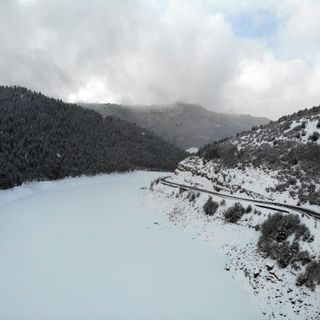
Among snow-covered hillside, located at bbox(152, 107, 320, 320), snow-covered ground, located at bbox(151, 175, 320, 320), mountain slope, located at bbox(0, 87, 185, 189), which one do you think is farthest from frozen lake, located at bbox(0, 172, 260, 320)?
mountain slope, located at bbox(0, 87, 185, 189)

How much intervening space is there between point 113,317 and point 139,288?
3.94 meters

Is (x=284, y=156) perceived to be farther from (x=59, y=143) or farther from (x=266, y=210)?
(x=59, y=143)

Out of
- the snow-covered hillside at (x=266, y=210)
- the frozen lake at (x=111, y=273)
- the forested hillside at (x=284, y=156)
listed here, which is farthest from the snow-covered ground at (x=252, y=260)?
the forested hillside at (x=284, y=156)

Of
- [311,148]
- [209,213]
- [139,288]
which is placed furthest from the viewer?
[311,148]

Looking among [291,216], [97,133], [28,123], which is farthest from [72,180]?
[291,216]

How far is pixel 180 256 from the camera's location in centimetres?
2948

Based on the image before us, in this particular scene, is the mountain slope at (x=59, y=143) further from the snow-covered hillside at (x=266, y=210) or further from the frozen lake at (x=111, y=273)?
the snow-covered hillside at (x=266, y=210)

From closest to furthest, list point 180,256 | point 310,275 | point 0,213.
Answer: point 310,275, point 180,256, point 0,213

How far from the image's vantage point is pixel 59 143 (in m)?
120

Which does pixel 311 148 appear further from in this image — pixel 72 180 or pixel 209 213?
pixel 72 180

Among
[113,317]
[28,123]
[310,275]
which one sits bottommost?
[113,317]

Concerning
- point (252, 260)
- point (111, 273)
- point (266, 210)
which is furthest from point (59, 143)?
point (252, 260)

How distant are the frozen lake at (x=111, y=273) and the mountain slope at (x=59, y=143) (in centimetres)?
3599

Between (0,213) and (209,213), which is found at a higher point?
(209,213)
